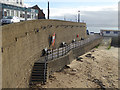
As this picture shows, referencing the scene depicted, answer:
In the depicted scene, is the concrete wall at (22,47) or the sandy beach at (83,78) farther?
the sandy beach at (83,78)

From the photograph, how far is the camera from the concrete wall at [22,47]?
959cm

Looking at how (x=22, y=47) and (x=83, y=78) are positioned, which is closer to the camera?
(x=22, y=47)

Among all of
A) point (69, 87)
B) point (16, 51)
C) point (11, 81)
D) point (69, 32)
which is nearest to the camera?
point (11, 81)

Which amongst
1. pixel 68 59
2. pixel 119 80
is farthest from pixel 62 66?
pixel 119 80

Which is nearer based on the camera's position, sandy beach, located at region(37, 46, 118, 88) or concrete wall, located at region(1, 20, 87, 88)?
concrete wall, located at region(1, 20, 87, 88)

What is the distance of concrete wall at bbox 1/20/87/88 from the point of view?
959 cm

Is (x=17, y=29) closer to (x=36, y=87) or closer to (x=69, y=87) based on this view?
(x=36, y=87)

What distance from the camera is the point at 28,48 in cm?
1436

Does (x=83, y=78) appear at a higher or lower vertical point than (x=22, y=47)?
lower

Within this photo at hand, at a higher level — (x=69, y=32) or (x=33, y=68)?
(x=69, y=32)

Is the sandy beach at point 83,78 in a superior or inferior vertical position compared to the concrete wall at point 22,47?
inferior

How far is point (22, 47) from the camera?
12742 mm

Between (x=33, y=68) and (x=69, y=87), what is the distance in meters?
4.06

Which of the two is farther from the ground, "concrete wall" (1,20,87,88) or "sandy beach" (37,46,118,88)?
"concrete wall" (1,20,87,88)
